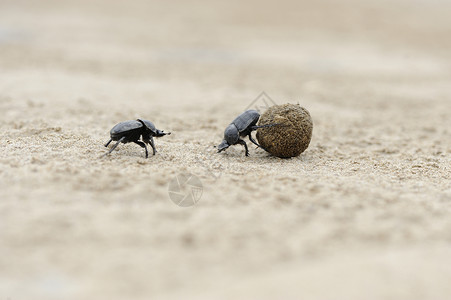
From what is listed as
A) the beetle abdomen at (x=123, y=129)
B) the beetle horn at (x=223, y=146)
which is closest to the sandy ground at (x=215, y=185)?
the beetle horn at (x=223, y=146)

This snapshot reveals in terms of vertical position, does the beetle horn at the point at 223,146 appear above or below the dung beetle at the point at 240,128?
below

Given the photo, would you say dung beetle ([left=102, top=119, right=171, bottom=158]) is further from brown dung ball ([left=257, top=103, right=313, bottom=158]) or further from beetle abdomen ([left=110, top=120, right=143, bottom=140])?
brown dung ball ([left=257, top=103, right=313, bottom=158])

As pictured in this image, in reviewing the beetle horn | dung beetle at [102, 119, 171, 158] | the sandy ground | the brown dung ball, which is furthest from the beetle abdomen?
the brown dung ball

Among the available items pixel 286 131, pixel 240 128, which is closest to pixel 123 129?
pixel 240 128

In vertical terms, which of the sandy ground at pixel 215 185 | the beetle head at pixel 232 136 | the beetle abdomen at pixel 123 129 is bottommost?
the sandy ground at pixel 215 185

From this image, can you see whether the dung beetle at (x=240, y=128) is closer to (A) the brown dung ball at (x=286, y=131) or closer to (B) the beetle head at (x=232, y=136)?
(B) the beetle head at (x=232, y=136)

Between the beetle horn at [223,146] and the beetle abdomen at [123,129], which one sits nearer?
the beetle abdomen at [123,129]

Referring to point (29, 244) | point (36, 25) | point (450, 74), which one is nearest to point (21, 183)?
point (29, 244)

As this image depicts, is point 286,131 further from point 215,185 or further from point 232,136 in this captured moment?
point 215,185
